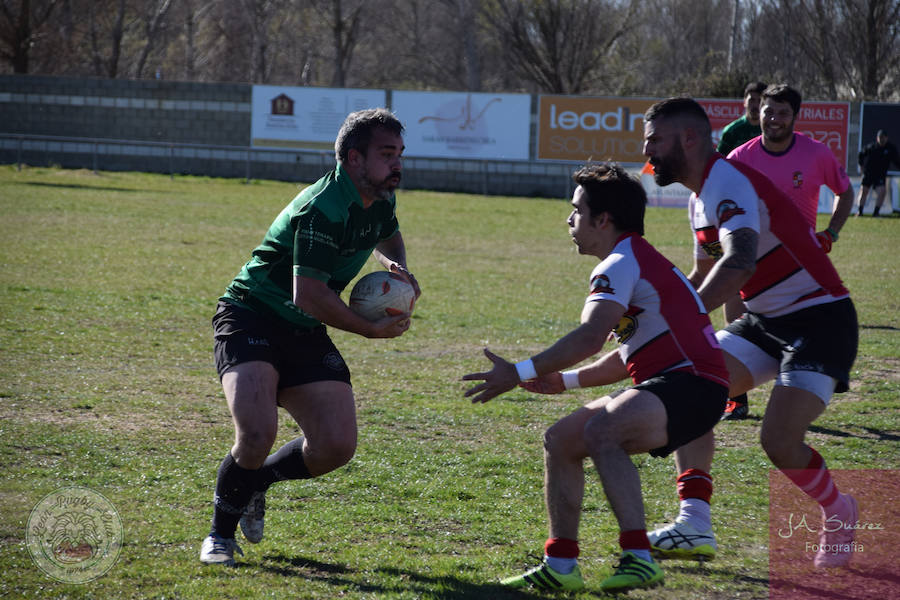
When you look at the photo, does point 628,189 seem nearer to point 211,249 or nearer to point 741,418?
point 741,418

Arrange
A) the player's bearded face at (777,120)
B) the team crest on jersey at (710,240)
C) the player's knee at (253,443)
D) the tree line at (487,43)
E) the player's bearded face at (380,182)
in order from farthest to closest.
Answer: the tree line at (487,43) < the player's bearded face at (777,120) < the team crest on jersey at (710,240) < the player's bearded face at (380,182) < the player's knee at (253,443)

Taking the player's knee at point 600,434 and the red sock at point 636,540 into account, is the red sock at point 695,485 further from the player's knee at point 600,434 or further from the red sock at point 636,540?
the player's knee at point 600,434

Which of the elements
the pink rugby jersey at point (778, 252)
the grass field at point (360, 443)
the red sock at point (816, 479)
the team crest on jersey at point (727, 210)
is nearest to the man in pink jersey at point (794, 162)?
the grass field at point (360, 443)

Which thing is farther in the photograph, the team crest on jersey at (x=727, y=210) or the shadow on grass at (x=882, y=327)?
the shadow on grass at (x=882, y=327)

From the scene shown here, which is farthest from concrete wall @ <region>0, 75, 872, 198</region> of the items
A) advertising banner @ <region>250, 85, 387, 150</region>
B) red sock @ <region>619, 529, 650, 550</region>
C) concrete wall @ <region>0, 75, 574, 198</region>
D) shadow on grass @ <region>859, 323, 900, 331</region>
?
red sock @ <region>619, 529, 650, 550</region>

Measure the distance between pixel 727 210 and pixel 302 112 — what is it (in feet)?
98.5

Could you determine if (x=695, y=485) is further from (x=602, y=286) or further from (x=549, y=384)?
(x=602, y=286)

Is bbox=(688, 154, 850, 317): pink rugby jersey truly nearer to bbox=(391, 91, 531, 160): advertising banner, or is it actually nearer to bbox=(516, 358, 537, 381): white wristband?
bbox=(516, 358, 537, 381): white wristband

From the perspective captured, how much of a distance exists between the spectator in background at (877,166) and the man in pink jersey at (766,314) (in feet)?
70.9

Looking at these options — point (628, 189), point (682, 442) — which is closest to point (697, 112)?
point (628, 189)

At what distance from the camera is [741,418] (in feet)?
24.0

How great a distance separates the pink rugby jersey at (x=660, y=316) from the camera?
4.05 m

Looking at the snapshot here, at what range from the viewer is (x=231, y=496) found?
4457mm

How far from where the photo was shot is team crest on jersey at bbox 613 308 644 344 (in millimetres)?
4117
